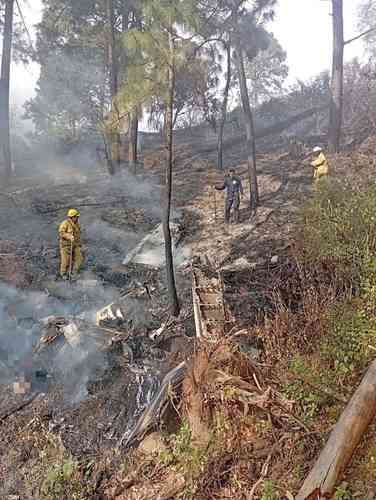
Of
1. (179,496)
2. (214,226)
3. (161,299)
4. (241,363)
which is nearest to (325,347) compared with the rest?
(241,363)

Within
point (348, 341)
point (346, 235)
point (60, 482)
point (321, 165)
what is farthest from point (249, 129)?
point (60, 482)

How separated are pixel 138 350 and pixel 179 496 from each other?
2707mm

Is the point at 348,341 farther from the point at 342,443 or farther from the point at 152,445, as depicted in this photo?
the point at 152,445

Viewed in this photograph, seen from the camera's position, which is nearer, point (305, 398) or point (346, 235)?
point (305, 398)

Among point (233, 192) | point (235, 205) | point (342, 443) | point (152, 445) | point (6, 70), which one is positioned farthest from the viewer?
point (6, 70)

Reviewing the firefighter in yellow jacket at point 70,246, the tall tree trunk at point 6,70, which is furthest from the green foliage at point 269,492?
the tall tree trunk at point 6,70

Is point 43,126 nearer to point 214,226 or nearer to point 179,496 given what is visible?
point 214,226

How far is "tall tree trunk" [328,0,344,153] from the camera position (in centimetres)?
1357

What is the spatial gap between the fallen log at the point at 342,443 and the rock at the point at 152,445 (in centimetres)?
160

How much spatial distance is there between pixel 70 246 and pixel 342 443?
20.6 feet

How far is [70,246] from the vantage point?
8.12 metres

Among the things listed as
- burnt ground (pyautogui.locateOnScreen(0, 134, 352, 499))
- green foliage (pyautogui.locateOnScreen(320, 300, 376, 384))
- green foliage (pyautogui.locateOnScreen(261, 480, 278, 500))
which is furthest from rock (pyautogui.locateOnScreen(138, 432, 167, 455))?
green foliage (pyautogui.locateOnScreen(320, 300, 376, 384))

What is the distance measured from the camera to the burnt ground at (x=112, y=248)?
184 inches

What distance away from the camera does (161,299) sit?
770cm
